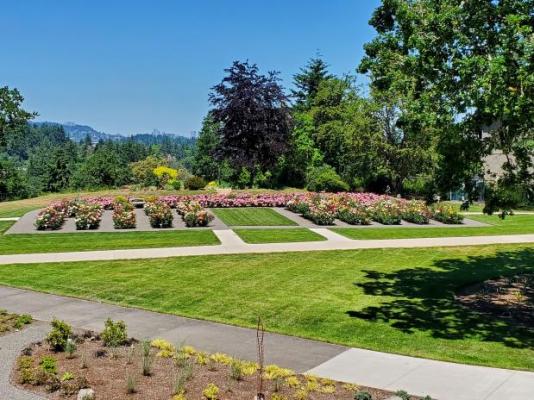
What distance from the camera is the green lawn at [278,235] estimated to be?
21.3 m

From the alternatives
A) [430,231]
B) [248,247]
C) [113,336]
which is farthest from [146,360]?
[430,231]

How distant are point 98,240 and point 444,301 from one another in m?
13.1

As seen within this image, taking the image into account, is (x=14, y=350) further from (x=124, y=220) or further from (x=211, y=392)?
(x=124, y=220)

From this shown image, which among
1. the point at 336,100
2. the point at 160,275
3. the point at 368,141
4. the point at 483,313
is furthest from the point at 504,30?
the point at 336,100

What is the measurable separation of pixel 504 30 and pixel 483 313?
18.4ft

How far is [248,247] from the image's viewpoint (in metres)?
19.6

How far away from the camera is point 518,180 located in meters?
11.2

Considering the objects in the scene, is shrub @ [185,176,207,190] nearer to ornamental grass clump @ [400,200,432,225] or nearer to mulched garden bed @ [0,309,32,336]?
ornamental grass clump @ [400,200,432,225]

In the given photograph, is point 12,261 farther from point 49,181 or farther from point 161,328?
point 49,181

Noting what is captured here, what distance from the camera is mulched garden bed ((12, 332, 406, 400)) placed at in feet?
23.4

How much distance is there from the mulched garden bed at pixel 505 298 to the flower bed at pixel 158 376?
5.41 metres

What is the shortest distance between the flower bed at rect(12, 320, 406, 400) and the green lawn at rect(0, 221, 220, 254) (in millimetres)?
10508

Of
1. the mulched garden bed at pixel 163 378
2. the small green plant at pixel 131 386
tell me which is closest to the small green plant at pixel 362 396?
the mulched garden bed at pixel 163 378

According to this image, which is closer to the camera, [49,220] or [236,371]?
[236,371]
